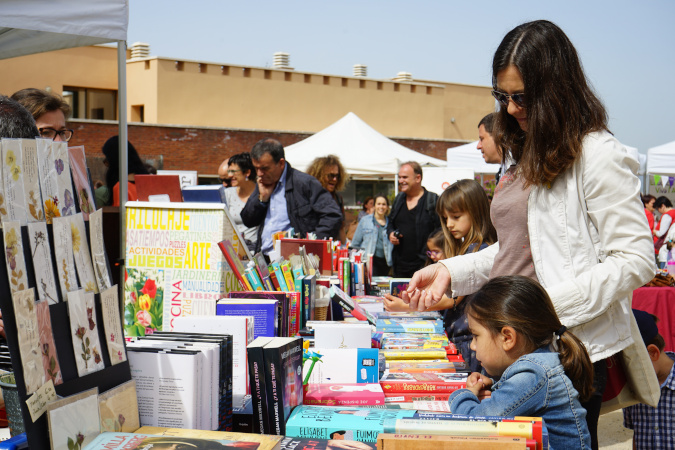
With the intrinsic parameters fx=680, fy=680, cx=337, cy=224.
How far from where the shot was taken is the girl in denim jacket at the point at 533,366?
70.9 inches

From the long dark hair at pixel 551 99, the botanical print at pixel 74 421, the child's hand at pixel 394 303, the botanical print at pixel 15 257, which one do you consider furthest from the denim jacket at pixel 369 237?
the botanical print at pixel 15 257

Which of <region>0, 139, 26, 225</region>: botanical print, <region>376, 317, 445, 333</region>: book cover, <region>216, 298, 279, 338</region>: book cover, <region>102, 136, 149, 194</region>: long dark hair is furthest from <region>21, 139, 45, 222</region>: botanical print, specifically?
<region>102, 136, 149, 194</region>: long dark hair

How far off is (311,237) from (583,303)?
2.96 meters

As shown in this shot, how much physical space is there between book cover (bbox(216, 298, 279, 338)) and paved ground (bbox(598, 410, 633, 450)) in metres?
2.92

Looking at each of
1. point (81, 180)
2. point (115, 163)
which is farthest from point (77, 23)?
point (81, 180)

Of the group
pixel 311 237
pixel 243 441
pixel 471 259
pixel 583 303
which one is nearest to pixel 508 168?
pixel 471 259

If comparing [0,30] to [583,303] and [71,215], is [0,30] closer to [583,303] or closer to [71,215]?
[71,215]

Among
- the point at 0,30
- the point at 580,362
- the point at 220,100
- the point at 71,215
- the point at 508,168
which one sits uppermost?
the point at 220,100

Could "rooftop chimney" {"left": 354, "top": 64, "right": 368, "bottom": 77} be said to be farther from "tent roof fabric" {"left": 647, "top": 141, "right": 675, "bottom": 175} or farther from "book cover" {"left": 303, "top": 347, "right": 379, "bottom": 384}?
"book cover" {"left": 303, "top": 347, "right": 379, "bottom": 384}

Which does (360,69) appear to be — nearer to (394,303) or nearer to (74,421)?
(394,303)

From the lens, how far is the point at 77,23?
12.7ft

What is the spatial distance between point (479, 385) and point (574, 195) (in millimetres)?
639

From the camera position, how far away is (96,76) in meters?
25.9

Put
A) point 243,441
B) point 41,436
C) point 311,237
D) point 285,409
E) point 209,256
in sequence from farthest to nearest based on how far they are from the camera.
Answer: point 311,237, point 209,256, point 285,409, point 243,441, point 41,436
